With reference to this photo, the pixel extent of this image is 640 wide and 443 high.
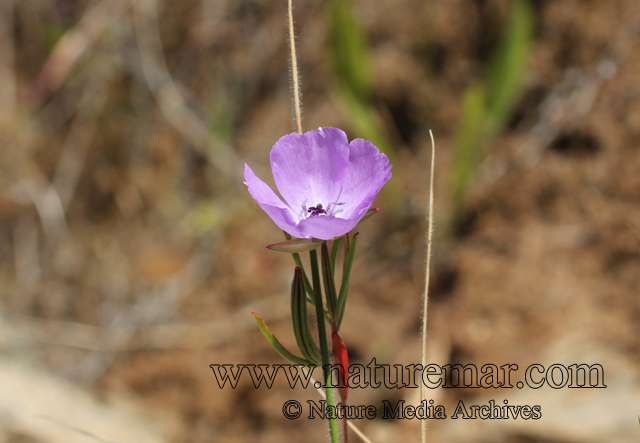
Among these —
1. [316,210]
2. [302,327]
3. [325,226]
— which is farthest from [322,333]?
[316,210]

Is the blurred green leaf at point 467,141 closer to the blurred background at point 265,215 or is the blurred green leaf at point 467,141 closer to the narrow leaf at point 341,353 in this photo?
the blurred background at point 265,215

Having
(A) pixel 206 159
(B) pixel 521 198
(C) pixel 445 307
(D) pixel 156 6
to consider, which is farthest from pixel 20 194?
(B) pixel 521 198

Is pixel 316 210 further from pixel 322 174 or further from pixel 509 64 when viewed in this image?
pixel 509 64

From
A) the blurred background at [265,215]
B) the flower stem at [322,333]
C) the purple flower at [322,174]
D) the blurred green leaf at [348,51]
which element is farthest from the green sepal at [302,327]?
the blurred green leaf at [348,51]

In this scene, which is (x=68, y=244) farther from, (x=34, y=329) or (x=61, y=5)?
(x=61, y=5)

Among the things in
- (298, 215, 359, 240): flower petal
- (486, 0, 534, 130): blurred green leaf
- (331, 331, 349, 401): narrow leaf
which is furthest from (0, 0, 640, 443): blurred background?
(298, 215, 359, 240): flower petal
